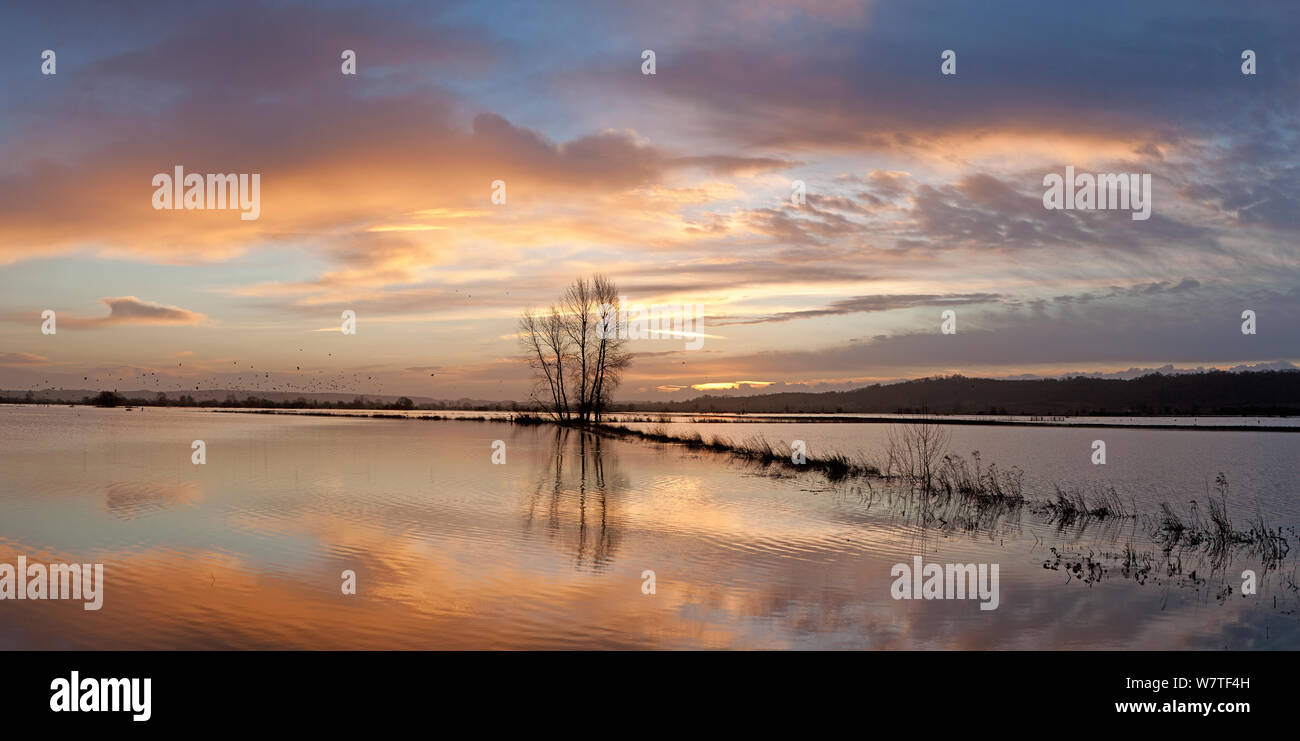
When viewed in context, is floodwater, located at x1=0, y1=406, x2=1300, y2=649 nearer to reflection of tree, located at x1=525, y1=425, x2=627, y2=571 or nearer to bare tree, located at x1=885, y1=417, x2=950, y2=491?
reflection of tree, located at x1=525, y1=425, x2=627, y2=571

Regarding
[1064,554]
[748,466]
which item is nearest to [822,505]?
[1064,554]

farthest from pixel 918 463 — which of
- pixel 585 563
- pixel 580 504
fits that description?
pixel 585 563

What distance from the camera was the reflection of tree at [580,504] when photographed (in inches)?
567

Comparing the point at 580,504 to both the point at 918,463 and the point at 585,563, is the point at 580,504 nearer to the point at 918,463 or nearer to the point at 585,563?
the point at 585,563

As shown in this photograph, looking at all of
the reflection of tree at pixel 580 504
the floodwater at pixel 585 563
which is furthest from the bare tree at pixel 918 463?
the reflection of tree at pixel 580 504

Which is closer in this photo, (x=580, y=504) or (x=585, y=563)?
(x=585, y=563)

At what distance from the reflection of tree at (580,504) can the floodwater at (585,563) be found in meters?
0.11

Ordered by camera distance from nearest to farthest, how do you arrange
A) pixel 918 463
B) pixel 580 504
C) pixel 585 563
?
pixel 585 563 < pixel 580 504 < pixel 918 463

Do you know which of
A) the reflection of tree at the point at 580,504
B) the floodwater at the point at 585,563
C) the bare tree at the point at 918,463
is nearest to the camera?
the floodwater at the point at 585,563

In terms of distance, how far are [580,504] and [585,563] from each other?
7.44 meters

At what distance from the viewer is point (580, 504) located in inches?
800

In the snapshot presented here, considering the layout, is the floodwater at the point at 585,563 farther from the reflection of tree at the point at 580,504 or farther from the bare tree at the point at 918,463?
the bare tree at the point at 918,463
